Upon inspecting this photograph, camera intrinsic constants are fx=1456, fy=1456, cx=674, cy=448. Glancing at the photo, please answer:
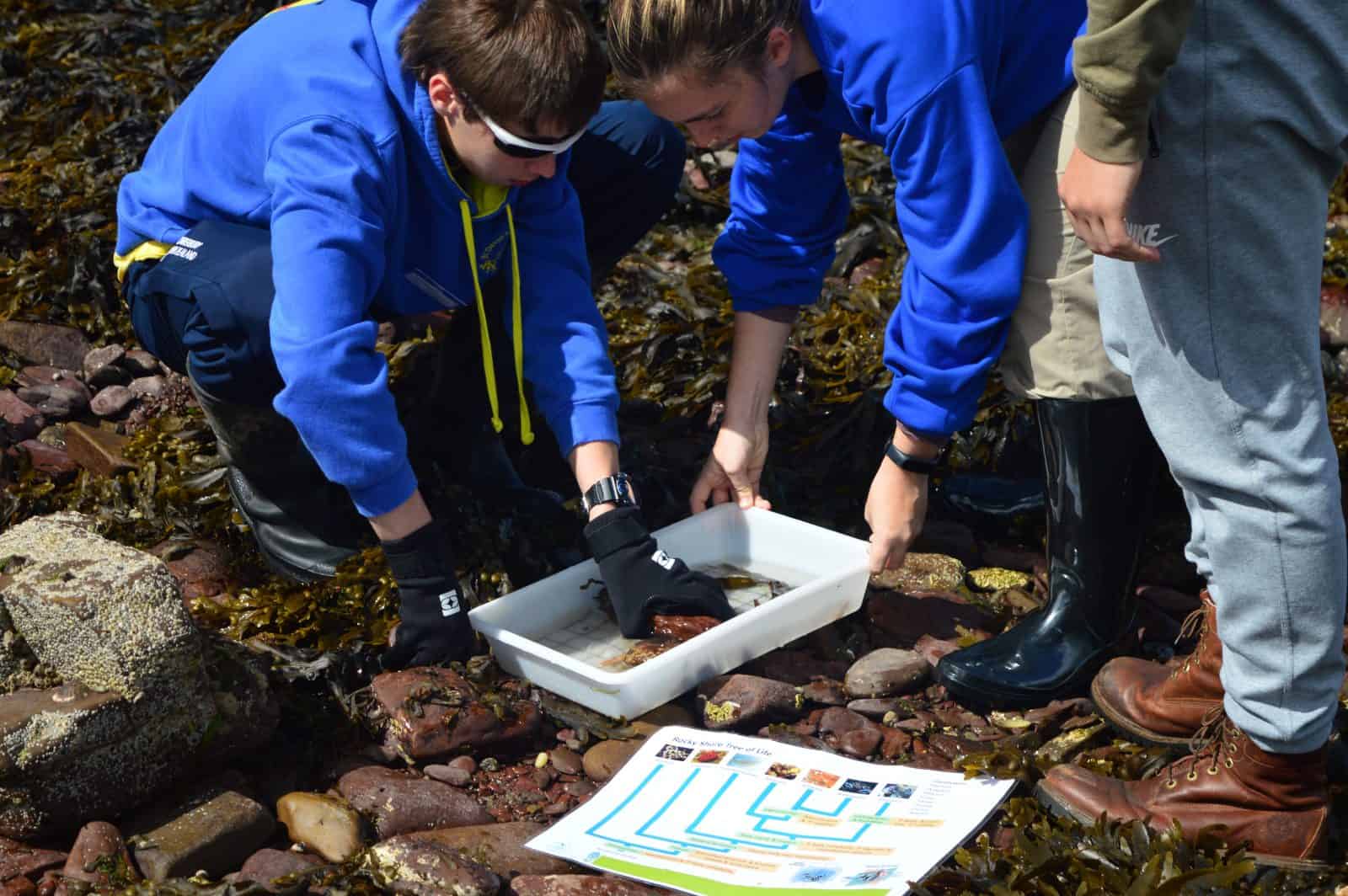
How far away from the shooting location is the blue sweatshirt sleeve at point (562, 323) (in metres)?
2.88

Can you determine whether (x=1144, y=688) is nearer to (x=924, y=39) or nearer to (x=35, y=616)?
(x=924, y=39)

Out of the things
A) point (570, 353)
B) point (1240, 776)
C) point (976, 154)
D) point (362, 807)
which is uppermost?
point (976, 154)

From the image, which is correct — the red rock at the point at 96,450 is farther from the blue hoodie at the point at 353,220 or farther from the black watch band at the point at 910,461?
the black watch band at the point at 910,461

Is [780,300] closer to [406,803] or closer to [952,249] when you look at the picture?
[952,249]

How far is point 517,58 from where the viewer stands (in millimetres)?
2490

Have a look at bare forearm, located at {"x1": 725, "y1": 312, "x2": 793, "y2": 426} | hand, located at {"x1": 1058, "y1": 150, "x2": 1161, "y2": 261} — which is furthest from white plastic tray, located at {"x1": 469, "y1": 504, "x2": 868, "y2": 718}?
hand, located at {"x1": 1058, "y1": 150, "x2": 1161, "y2": 261}

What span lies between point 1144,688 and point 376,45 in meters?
1.78

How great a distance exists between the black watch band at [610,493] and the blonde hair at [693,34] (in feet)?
2.59

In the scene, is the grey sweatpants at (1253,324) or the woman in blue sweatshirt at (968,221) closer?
the grey sweatpants at (1253,324)

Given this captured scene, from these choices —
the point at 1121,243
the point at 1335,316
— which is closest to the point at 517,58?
the point at 1121,243

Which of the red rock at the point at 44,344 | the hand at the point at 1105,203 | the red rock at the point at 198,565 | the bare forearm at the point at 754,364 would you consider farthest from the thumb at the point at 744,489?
the red rock at the point at 44,344

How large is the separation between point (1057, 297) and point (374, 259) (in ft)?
3.90

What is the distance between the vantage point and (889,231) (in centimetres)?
417

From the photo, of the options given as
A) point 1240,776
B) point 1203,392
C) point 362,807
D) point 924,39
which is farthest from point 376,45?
point 1240,776
